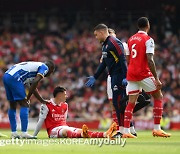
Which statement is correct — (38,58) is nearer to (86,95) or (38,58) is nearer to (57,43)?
(57,43)

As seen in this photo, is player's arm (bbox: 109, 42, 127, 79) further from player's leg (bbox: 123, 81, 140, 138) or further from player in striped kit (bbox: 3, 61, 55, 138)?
player in striped kit (bbox: 3, 61, 55, 138)

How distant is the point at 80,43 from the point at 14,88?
17.2 metres

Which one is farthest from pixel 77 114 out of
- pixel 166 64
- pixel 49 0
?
pixel 49 0

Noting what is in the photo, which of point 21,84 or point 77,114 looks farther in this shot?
point 77,114

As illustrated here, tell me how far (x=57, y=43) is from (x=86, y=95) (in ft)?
14.0

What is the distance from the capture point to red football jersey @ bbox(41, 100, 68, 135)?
13.8 m

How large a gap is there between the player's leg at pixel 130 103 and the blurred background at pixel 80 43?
→ 418 inches

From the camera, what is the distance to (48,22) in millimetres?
32906

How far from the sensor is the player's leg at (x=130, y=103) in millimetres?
13297

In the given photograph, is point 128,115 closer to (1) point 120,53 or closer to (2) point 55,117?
(1) point 120,53

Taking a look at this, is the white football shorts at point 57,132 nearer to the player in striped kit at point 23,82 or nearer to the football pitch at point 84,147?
the player in striped kit at point 23,82

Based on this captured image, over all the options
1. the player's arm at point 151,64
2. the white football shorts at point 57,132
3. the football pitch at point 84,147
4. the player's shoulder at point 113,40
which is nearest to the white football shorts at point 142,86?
the player's arm at point 151,64

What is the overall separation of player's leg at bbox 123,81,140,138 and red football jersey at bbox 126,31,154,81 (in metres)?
0.14

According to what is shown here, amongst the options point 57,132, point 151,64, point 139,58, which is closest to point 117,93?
point 139,58
